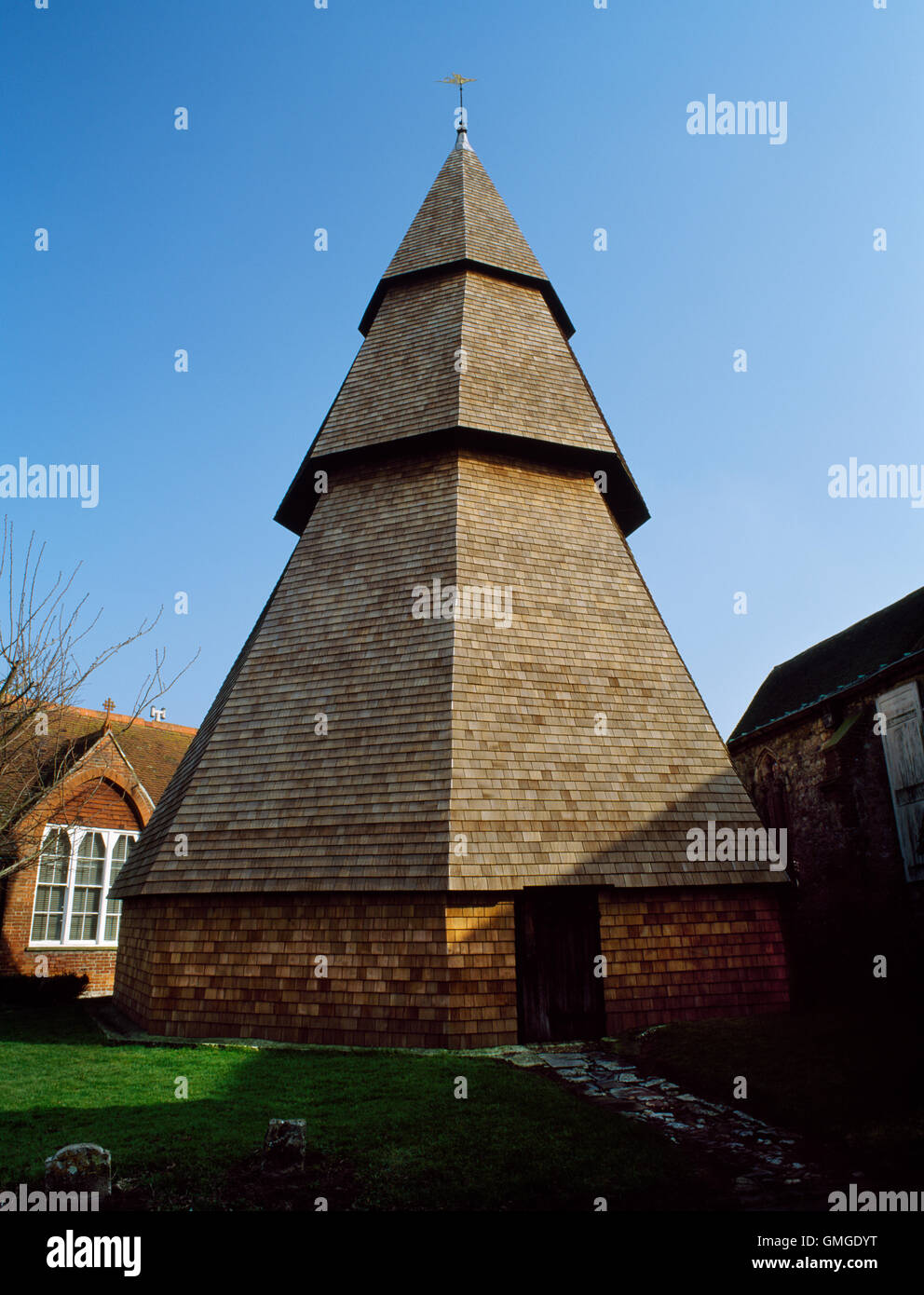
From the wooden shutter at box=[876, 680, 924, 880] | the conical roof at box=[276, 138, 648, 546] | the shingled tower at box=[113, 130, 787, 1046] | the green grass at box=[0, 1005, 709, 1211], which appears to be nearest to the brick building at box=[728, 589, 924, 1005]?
the wooden shutter at box=[876, 680, 924, 880]

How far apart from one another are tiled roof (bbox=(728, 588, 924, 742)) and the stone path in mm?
9823

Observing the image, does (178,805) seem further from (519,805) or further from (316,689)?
(519,805)

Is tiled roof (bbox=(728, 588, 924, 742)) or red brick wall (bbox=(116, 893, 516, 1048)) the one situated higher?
tiled roof (bbox=(728, 588, 924, 742))

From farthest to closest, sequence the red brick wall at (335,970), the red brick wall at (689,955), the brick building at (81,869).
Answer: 1. the brick building at (81,869)
2. the red brick wall at (689,955)
3. the red brick wall at (335,970)

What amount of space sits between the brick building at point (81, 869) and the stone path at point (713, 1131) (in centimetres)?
1281

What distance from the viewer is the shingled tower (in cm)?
988

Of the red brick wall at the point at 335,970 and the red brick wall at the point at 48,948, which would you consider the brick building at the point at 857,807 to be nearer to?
the red brick wall at the point at 335,970

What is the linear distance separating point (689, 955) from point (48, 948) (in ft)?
50.7

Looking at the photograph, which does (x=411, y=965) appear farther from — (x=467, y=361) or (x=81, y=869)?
(x=81, y=869)

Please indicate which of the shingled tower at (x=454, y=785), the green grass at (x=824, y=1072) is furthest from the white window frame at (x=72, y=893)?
the green grass at (x=824, y=1072)

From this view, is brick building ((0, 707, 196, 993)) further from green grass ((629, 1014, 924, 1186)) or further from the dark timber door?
green grass ((629, 1014, 924, 1186))

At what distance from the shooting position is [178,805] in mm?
11664

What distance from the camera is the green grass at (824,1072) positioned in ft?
18.2
